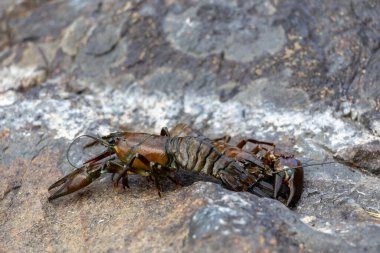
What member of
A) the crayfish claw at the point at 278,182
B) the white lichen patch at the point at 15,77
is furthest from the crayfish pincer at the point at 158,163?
the white lichen patch at the point at 15,77

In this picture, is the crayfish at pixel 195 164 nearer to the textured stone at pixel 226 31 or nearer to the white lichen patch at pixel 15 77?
the textured stone at pixel 226 31

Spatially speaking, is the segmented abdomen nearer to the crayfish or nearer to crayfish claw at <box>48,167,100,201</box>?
the crayfish

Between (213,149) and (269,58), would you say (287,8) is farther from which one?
(213,149)

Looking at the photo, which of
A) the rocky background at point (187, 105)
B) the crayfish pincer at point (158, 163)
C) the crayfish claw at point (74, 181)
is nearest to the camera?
the rocky background at point (187, 105)

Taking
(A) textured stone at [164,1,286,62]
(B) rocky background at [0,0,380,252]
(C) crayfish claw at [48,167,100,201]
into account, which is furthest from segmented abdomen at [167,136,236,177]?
(A) textured stone at [164,1,286,62]

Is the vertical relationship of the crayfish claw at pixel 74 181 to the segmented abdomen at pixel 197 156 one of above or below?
below

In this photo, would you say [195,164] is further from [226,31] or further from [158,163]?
[226,31]
